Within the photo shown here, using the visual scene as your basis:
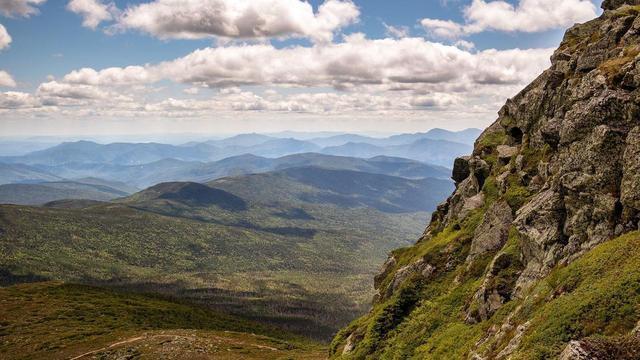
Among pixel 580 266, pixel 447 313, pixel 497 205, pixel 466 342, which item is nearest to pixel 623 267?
pixel 580 266

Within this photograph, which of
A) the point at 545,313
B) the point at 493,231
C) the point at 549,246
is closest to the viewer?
the point at 545,313

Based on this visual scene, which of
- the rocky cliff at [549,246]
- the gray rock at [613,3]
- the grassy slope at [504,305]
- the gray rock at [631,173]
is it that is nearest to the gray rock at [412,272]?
the rocky cliff at [549,246]

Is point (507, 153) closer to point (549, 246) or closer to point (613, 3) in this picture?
point (549, 246)

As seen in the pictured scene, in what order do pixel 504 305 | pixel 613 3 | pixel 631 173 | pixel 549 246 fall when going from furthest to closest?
pixel 613 3, pixel 549 246, pixel 504 305, pixel 631 173

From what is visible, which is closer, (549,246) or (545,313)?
(545,313)

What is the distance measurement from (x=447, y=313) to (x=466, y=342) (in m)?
9.28

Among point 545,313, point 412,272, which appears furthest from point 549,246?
point 412,272

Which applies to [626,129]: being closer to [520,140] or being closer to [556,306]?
[556,306]

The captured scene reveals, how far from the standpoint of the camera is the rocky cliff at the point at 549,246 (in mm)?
29594

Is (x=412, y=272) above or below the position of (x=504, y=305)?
below

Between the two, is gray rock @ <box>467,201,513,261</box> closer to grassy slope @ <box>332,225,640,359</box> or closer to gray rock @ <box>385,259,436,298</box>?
grassy slope @ <box>332,225,640,359</box>

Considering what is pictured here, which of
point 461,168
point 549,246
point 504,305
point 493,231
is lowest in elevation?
point 504,305

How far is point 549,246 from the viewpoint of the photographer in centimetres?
4434

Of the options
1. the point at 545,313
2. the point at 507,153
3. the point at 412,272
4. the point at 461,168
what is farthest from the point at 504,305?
the point at 461,168
